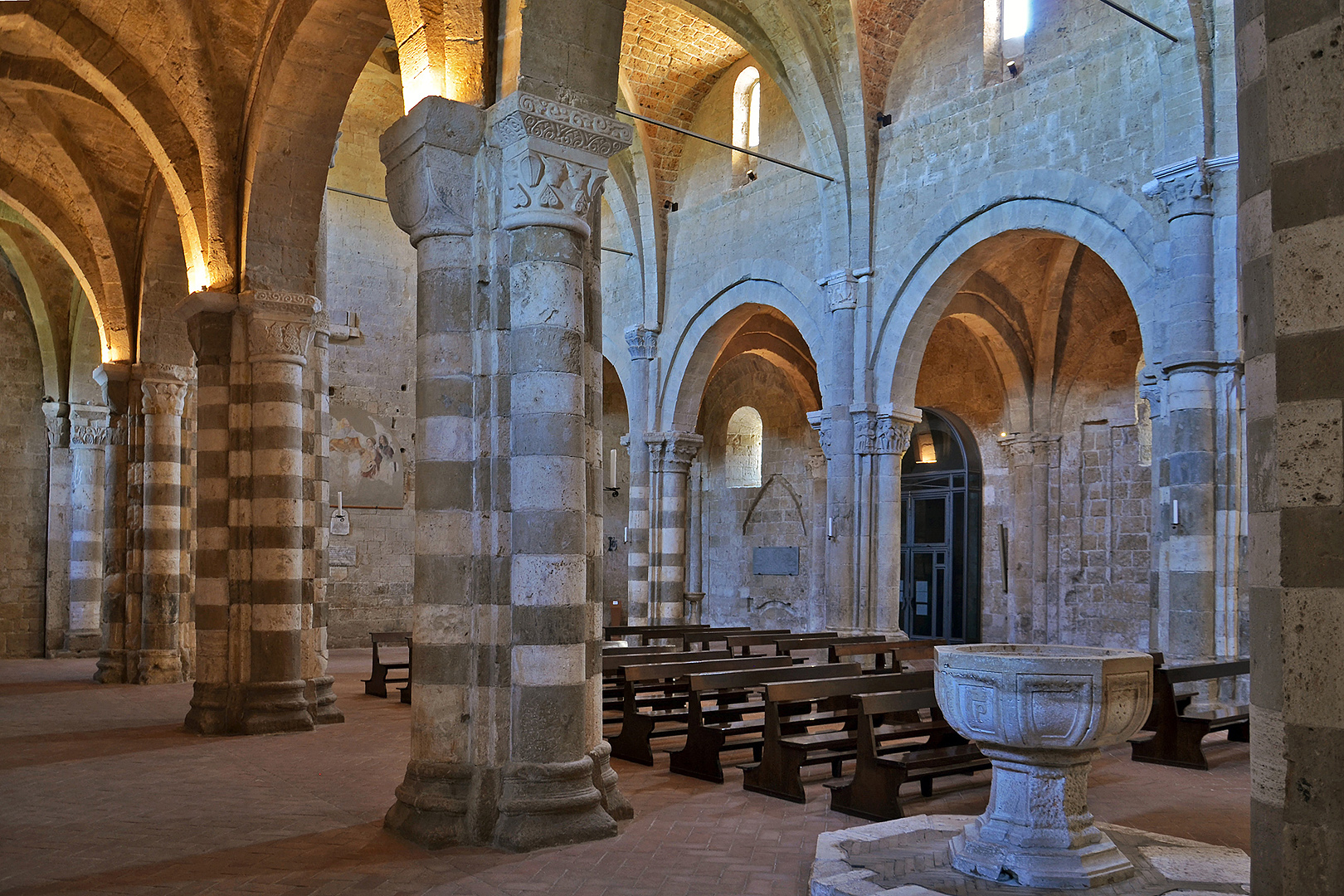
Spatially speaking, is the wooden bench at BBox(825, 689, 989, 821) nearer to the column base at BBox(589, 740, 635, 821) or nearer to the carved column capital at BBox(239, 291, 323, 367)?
the column base at BBox(589, 740, 635, 821)

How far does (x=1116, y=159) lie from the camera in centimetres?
1298

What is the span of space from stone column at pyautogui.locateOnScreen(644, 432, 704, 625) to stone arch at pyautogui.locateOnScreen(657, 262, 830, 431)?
416 mm

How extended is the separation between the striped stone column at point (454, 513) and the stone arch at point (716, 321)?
1113 centimetres

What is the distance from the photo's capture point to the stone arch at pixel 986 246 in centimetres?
1274

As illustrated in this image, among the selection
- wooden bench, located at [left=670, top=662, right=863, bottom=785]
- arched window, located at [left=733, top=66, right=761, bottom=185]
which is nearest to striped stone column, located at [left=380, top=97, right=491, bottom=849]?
wooden bench, located at [left=670, top=662, right=863, bottom=785]

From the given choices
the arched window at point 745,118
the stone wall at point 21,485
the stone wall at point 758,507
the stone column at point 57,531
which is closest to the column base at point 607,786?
the arched window at point 745,118

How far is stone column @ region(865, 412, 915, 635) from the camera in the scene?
15953 mm

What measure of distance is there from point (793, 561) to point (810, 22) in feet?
39.2

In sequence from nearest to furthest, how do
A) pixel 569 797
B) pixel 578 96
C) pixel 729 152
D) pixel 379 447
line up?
1. pixel 569 797
2. pixel 578 96
3. pixel 729 152
4. pixel 379 447

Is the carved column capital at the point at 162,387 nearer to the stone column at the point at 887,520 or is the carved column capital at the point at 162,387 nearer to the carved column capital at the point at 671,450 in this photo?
the carved column capital at the point at 671,450

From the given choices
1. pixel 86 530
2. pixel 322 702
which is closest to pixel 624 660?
pixel 322 702

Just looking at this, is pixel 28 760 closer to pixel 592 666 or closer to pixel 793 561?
pixel 592 666

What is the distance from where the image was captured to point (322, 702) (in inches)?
427

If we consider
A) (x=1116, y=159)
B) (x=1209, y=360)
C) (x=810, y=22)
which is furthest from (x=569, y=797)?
(x=810, y=22)
